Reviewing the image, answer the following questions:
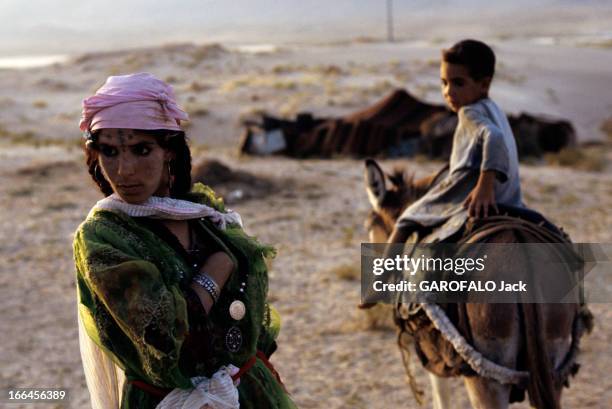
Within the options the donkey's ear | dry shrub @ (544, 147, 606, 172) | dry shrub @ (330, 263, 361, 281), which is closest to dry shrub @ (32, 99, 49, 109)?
dry shrub @ (544, 147, 606, 172)

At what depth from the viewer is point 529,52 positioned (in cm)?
4175

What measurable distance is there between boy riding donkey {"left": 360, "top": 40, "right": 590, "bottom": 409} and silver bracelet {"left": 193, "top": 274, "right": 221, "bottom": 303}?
1666 millimetres

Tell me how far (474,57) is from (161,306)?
7.40 feet

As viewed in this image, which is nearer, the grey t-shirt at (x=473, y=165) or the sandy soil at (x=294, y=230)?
the grey t-shirt at (x=473, y=165)

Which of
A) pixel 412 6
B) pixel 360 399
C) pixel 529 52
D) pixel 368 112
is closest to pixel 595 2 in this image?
pixel 412 6

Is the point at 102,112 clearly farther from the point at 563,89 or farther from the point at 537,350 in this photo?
the point at 563,89

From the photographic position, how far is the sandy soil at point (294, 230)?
5613 millimetres

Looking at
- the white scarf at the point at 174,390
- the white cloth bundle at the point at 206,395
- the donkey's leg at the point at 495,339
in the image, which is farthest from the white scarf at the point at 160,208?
the donkey's leg at the point at 495,339

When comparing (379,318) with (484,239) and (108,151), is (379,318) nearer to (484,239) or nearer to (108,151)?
(484,239)

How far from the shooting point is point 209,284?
1997 mm

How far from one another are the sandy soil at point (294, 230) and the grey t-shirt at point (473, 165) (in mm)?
1921

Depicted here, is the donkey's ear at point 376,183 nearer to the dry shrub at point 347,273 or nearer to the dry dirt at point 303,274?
the dry dirt at point 303,274

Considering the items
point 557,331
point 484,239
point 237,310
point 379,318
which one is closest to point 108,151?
point 237,310

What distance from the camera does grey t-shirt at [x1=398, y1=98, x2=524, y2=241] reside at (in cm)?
349
